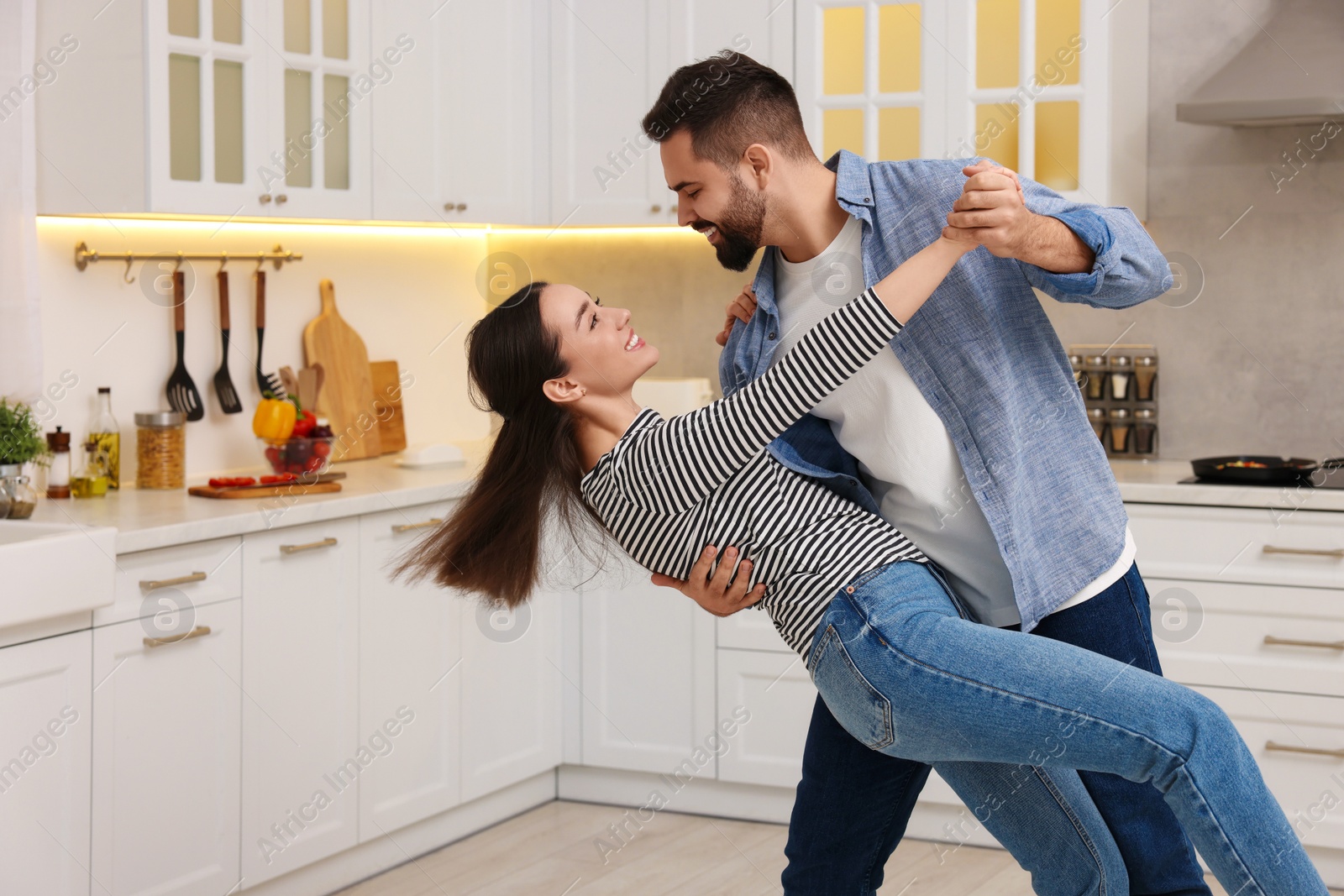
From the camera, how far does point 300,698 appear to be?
112 inches

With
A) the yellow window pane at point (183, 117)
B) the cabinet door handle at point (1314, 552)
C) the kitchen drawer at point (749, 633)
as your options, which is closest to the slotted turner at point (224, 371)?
the yellow window pane at point (183, 117)

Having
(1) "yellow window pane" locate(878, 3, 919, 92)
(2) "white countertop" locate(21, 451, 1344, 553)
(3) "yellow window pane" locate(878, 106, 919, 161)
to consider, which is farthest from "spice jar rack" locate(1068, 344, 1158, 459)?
(1) "yellow window pane" locate(878, 3, 919, 92)

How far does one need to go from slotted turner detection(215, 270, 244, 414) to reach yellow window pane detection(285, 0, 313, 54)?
56 centimetres

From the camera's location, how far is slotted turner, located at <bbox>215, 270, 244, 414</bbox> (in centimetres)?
326

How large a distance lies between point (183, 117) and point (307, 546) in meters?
0.93

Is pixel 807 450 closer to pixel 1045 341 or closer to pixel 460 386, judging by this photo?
pixel 1045 341

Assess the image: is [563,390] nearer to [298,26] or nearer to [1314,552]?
[298,26]

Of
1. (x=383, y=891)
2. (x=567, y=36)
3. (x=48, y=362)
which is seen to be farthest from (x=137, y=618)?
(x=567, y=36)

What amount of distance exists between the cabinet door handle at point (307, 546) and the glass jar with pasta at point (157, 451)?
0.42 m

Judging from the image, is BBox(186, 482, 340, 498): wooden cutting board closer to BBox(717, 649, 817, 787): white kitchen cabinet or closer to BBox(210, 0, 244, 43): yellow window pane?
BBox(210, 0, 244, 43): yellow window pane

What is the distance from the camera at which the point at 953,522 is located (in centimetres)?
165

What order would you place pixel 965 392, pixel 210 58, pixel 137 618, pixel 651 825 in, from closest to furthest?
pixel 965 392
pixel 137 618
pixel 210 58
pixel 651 825

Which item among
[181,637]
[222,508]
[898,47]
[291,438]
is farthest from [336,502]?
[898,47]

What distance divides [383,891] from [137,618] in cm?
94
